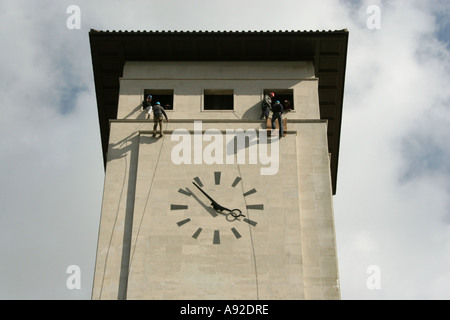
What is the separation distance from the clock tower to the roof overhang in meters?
0.05

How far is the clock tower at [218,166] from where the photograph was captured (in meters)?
34.8

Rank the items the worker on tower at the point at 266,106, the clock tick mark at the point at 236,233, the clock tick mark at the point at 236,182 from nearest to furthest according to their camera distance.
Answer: the clock tick mark at the point at 236,233, the clock tick mark at the point at 236,182, the worker on tower at the point at 266,106

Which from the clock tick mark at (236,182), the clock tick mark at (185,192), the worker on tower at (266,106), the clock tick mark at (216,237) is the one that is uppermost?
the worker on tower at (266,106)

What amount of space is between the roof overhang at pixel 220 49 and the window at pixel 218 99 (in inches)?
67.4

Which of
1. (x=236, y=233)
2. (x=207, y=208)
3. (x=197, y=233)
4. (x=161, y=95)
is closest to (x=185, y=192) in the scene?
(x=207, y=208)

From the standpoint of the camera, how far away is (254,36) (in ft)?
135

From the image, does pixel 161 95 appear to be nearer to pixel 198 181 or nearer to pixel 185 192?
pixel 198 181

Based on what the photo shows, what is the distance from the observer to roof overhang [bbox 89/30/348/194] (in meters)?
41.2

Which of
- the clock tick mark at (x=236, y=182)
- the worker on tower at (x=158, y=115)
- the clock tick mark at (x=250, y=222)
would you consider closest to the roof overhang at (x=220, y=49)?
the worker on tower at (x=158, y=115)

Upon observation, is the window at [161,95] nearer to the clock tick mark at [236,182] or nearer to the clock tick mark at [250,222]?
the clock tick mark at [236,182]

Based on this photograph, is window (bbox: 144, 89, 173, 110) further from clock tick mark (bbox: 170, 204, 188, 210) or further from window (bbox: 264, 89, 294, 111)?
clock tick mark (bbox: 170, 204, 188, 210)

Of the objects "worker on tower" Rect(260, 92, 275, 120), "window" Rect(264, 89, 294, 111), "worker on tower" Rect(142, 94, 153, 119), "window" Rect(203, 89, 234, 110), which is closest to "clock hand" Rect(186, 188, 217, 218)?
"worker on tower" Rect(142, 94, 153, 119)

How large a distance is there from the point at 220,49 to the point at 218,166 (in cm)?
641
